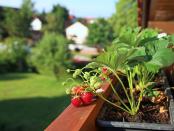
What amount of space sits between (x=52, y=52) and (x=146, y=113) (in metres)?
23.9

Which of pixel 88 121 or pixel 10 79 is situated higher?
pixel 88 121

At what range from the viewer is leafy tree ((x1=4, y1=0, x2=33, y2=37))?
138ft

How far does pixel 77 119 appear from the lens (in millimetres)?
1460

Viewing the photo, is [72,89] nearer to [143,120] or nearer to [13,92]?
[143,120]

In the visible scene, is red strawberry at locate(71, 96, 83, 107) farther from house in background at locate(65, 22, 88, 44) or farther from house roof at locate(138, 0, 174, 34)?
house in background at locate(65, 22, 88, 44)

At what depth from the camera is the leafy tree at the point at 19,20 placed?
138ft

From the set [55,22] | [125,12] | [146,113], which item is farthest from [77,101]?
[55,22]

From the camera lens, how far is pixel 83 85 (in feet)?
5.79

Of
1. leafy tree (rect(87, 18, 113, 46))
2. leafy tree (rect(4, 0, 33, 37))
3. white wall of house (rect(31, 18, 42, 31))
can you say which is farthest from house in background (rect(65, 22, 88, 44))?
leafy tree (rect(4, 0, 33, 37))

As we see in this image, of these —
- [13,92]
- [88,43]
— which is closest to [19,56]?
[13,92]

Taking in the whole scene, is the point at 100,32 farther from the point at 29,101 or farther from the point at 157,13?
the point at 157,13

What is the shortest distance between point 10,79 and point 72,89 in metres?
25.0

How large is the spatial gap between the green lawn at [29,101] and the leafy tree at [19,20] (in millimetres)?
15079

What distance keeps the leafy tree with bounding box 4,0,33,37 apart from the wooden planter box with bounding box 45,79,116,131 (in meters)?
41.1
